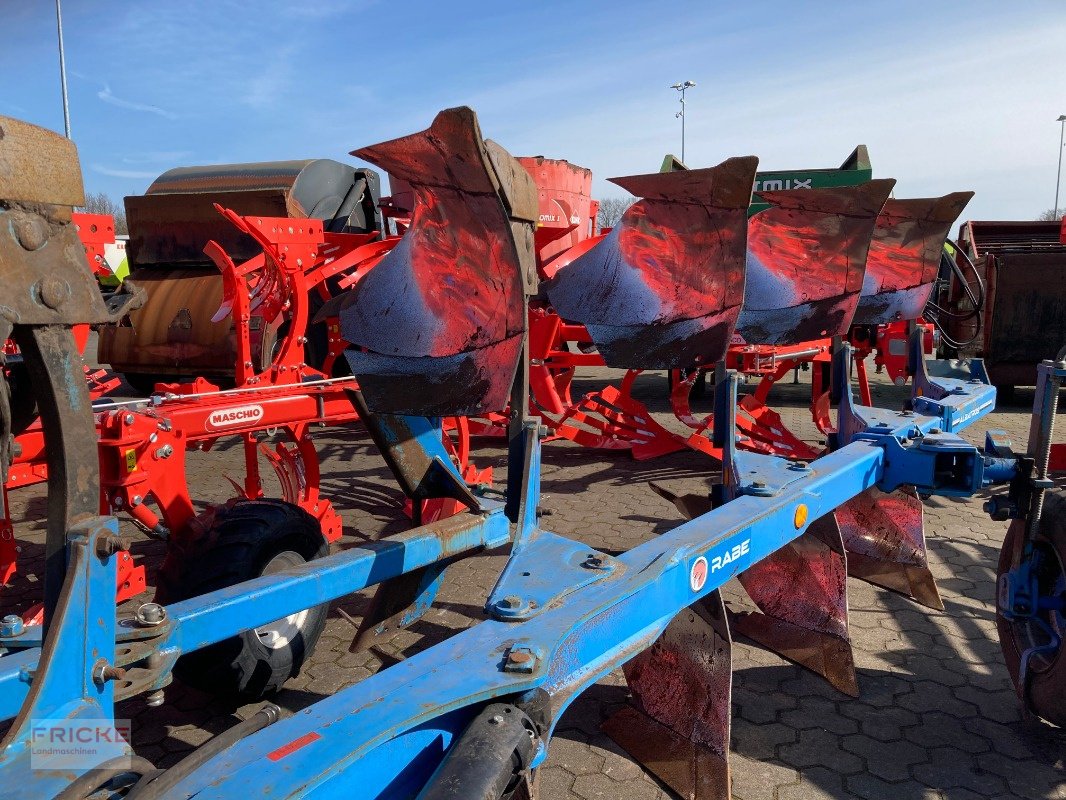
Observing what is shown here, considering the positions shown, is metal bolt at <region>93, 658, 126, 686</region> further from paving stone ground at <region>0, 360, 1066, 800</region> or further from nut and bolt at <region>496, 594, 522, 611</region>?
paving stone ground at <region>0, 360, 1066, 800</region>

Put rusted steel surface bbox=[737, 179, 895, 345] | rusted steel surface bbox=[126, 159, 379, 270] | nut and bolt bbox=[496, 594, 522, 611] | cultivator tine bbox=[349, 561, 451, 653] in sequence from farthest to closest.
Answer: rusted steel surface bbox=[126, 159, 379, 270] < rusted steel surface bbox=[737, 179, 895, 345] < cultivator tine bbox=[349, 561, 451, 653] < nut and bolt bbox=[496, 594, 522, 611]

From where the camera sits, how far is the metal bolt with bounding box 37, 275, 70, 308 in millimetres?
1232

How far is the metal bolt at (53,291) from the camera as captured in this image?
1232 mm

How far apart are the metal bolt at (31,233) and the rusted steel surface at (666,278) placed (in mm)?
2050

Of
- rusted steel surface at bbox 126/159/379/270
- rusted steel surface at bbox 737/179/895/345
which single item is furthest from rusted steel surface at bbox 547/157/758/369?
rusted steel surface at bbox 126/159/379/270

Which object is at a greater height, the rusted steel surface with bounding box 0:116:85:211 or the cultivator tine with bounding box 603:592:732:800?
the rusted steel surface with bounding box 0:116:85:211

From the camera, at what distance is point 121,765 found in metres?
1.27

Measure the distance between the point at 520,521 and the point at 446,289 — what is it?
2.62 feet

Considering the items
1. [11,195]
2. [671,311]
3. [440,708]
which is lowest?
[440,708]

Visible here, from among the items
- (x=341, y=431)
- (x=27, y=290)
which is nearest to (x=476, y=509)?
(x=27, y=290)

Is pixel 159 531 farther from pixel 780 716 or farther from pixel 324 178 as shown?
pixel 324 178

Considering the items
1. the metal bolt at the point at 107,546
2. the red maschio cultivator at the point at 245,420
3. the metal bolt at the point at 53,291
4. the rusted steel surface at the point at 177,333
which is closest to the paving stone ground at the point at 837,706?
the red maschio cultivator at the point at 245,420

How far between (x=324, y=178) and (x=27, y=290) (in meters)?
7.86

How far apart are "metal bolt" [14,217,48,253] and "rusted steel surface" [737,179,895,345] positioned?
2915mm
